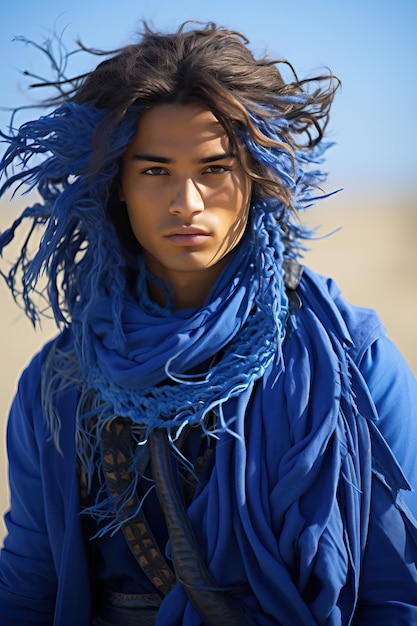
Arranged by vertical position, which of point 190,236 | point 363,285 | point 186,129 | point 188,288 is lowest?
point 188,288

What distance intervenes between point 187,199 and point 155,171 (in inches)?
5.7

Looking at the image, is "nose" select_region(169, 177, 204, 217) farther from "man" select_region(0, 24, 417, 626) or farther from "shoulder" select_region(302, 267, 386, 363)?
"shoulder" select_region(302, 267, 386, 363)

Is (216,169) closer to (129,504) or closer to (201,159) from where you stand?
(201,159)

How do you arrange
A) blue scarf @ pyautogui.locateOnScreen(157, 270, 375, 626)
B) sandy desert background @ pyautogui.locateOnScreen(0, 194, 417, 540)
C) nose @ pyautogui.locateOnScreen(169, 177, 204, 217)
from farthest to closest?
sandy desert background @ pyautogui.locateOnScreen(0, 194, 417, 540) < nose @ pyautogui.locateOnScreen(169, 177, 204, 217) < blue scarf @ pyautogui.locateOnScreen(157, 270, 375, 626)

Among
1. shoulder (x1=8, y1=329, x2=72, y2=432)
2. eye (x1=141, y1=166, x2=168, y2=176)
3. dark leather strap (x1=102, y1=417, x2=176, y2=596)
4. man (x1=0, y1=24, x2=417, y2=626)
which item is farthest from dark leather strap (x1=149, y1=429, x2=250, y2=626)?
eye (x1=141, y1=166, x2=168, y2=176)

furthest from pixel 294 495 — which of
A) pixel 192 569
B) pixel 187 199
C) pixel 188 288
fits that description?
pixel 187 199

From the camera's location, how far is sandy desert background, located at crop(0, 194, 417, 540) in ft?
29.9

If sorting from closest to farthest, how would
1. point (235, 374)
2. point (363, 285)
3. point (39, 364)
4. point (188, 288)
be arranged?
point (235, 374) < point (188, 288) < point (39, 364) < point (363, 285)

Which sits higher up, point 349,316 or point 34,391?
point 349,316

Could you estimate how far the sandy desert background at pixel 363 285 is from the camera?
29.9ft

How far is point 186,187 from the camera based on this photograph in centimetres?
237

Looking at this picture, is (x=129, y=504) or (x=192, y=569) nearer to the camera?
(x=192, y=569)

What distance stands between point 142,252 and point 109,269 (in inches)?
6.2

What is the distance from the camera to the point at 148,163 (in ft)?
7.97
